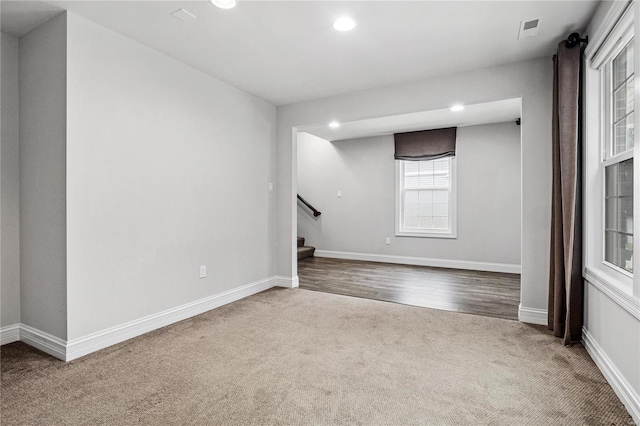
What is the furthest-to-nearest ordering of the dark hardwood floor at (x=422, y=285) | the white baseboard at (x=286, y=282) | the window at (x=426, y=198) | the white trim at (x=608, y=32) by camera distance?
the window at (x=426, y=198) → the white baseboard at (x=286, y=282) → the dark hardwood floor at (x=422, y=285) → the white trim at (x=608, y=32)

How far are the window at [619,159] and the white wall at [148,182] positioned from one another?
3288mm

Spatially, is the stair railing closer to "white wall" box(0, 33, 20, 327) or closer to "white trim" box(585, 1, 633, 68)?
"white wall" box(0, 33, 20, 327)

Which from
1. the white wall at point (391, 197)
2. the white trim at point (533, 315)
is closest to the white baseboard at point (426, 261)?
the white wall at point (391, 197)

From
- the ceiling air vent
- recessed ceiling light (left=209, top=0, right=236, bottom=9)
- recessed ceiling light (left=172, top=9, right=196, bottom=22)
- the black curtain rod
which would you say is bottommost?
the black curtain rod

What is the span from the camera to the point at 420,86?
3.49 meters

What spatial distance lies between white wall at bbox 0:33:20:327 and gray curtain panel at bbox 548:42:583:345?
4.23 m

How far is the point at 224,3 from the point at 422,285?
12.5 ft

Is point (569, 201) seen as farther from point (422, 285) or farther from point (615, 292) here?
point (422, 285)

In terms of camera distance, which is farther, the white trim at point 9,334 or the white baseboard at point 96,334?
the white trim at point 9,334

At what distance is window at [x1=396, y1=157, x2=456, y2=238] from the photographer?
19.0 feet

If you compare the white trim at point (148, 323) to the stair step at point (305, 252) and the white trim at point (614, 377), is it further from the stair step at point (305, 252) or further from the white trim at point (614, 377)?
the white trim at point (614, 377)

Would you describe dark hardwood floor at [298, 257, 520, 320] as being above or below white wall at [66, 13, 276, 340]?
below

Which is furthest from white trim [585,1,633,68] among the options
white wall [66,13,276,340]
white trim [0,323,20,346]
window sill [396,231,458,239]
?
white trim [0,323,20,346]

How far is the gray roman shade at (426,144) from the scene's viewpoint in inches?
222
